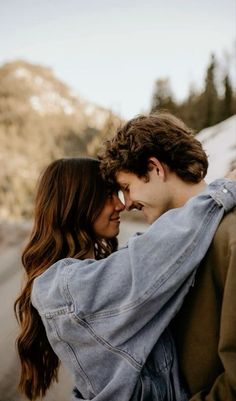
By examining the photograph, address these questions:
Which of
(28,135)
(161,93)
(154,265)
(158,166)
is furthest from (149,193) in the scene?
(28,135)

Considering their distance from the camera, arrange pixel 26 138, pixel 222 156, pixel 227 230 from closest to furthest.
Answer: pixel 227 230, pixel 222 156, pixel 26 138

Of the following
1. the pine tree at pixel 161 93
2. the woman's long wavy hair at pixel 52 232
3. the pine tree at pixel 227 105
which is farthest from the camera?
the pine tree at pixel 161 93

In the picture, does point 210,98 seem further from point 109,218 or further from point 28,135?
point 28,135

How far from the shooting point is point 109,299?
1.35 m

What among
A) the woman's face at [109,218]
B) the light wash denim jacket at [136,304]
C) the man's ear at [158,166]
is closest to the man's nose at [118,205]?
the woman's face at [109,218]

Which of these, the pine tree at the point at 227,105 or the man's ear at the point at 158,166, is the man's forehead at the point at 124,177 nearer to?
the man's ear at the point at 158,166

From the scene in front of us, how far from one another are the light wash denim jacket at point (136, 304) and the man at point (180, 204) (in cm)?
6

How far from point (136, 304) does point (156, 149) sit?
3.06 ft

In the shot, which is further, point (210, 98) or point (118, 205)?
point (210, 98)

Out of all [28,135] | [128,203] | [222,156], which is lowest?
[28,135]

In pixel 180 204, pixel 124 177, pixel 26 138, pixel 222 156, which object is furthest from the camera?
pixel 26 138

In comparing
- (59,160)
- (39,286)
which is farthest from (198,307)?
(59,160)

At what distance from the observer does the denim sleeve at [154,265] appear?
1297mm

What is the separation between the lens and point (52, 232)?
2049mm
